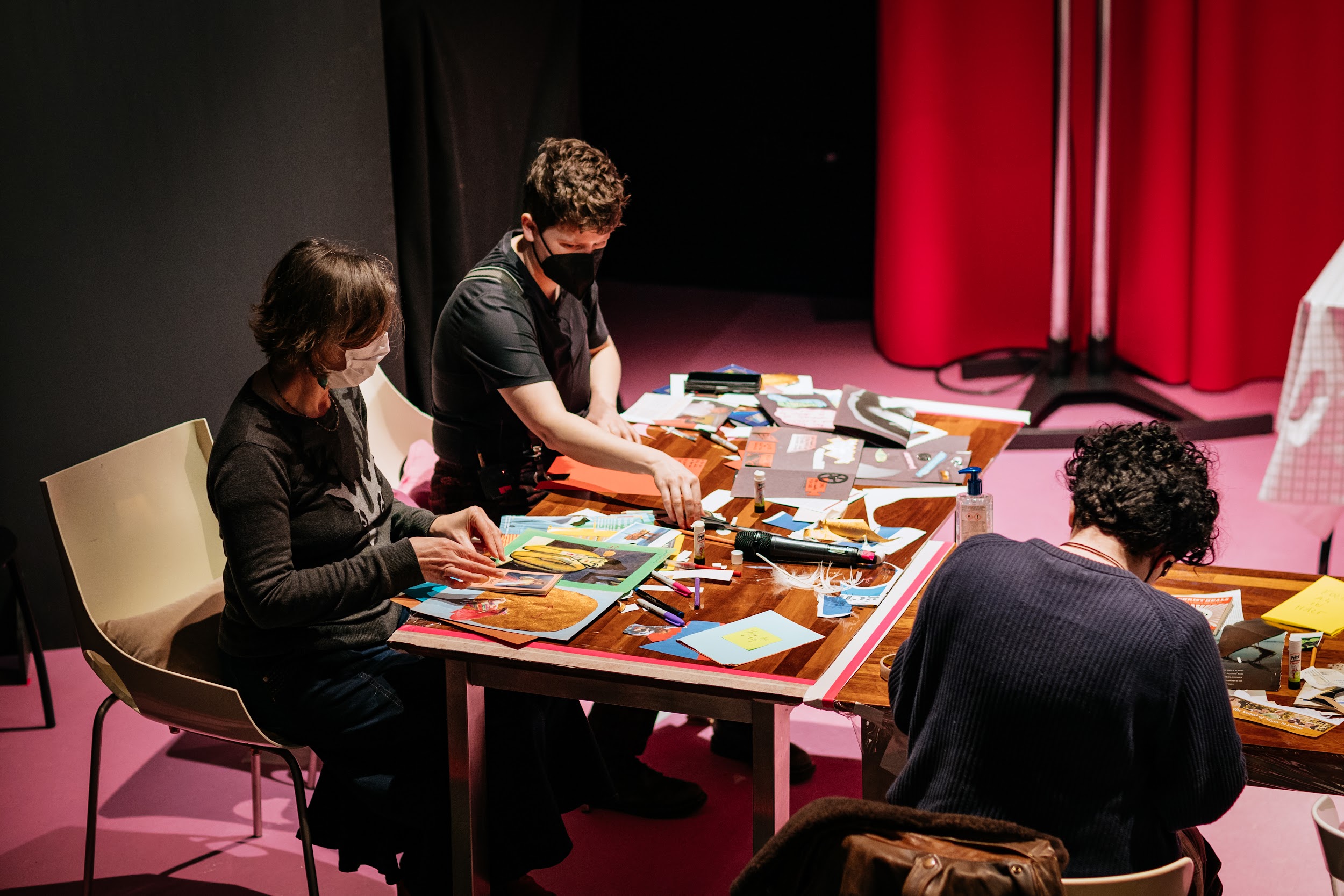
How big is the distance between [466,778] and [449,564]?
15.3 inches

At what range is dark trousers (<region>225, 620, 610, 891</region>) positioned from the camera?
7.77ft

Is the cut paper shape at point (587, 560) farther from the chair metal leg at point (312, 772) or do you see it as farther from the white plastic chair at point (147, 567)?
the chair metal leg at point (312, 772)

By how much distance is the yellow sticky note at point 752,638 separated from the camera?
2.20m

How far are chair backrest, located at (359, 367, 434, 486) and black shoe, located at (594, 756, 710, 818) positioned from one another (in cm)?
103

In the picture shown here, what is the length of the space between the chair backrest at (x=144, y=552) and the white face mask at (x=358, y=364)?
586 millimetres

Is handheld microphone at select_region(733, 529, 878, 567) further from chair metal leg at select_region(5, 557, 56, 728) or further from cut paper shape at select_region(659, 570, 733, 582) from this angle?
chair metal leg at select_region(5, 557, 56, 728)

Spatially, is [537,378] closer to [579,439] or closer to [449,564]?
[579,439]

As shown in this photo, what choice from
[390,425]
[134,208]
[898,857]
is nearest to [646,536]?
[390,425]

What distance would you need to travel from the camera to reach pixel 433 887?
245cm

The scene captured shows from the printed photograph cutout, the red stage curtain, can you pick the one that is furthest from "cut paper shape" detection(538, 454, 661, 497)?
the red stage curtain

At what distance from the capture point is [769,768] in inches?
83.5

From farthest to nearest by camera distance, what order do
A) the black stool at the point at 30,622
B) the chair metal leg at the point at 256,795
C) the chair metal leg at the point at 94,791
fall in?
the black stool at the point at 30,622
the chair metal leg at the point at 256,795
the chair metal leg at the point at 94,791

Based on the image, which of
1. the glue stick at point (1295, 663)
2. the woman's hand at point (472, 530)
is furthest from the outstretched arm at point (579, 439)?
the glue stick at point (1295, 663)

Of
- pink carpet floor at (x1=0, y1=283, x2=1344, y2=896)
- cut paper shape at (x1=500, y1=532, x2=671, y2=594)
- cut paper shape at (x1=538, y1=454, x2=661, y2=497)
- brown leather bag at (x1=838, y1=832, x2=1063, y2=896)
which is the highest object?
cut paper shape at (x1=538, y1=454, x2=661, y2=497)
